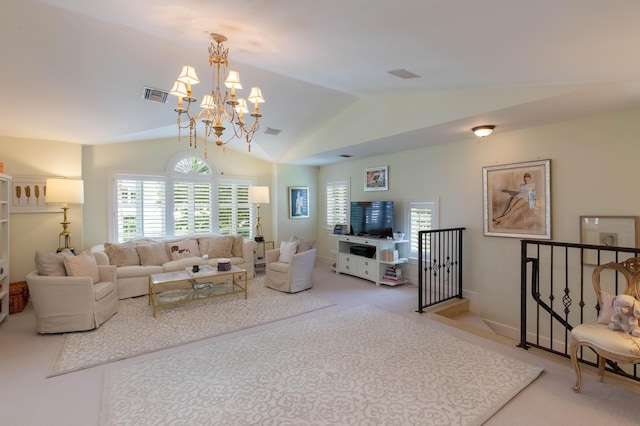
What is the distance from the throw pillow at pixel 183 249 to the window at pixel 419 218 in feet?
13.4

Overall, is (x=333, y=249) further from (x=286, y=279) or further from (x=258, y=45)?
(x=258, y=45)

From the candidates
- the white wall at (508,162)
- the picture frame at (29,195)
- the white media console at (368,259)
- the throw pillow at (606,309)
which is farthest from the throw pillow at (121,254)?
the throw pillow at (606,309)

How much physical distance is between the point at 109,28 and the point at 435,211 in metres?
4.88

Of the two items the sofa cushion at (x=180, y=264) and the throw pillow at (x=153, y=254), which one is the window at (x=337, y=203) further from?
the throw pillow at (x=153, y=254)

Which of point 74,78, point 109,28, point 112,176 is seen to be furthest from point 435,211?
point 112,176

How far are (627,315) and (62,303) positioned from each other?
17.5 ft

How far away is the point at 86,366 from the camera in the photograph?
108 inches

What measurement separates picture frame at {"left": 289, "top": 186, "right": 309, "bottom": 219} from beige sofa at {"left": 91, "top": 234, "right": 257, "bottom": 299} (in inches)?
67.2

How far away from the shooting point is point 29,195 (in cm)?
461

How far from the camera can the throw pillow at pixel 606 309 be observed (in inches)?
94.0

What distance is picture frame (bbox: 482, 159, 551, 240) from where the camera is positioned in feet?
12.8

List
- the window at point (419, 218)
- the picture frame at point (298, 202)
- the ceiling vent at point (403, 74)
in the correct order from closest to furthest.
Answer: the ceiling vent at point (403, 74), the window at point (419, 218), the picture frame at point (298, 202)

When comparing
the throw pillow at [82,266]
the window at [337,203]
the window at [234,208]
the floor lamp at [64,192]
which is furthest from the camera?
the window at [337,203]

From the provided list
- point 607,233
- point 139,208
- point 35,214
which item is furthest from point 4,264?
point 607,233
